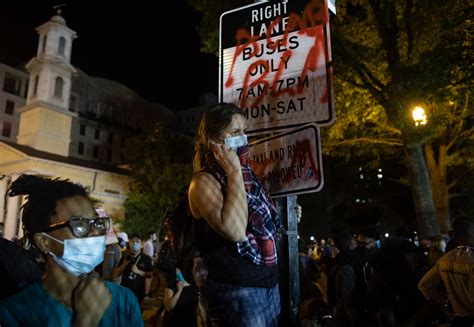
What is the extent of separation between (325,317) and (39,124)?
1527 inches

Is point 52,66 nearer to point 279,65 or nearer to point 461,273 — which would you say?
point 279,65

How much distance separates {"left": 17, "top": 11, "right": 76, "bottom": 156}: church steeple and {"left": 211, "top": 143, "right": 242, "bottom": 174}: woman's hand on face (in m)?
39.2

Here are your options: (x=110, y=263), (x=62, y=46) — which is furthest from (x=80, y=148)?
(x=110, y=263)

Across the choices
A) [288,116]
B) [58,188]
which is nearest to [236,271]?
[58,188]

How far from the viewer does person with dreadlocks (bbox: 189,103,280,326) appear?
85.9 inches

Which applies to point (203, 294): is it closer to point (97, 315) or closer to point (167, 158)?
point (97, 315)

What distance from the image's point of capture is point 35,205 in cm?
191

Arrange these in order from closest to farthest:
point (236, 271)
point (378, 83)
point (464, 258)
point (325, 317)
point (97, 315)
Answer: point (97, 315) < point (236, 271) < point (464, 258) < point (325, 317) < point (378, 83)

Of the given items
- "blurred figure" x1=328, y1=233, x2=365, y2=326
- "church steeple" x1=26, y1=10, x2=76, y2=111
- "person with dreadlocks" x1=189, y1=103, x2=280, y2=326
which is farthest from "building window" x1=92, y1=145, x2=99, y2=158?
"person with dreadlocks" x1=189, y1=103, x2=280, y2=326

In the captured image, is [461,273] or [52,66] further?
[52,66]

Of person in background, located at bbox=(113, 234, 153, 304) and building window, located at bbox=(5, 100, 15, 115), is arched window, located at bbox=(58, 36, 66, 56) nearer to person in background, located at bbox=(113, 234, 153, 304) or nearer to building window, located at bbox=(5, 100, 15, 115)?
building window, located at bbox=(5, 100, 15, 115)

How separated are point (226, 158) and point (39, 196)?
0.95m

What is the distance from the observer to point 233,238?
2139mm

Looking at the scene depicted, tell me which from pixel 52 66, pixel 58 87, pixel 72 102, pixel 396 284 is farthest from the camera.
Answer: pixel 72 102
